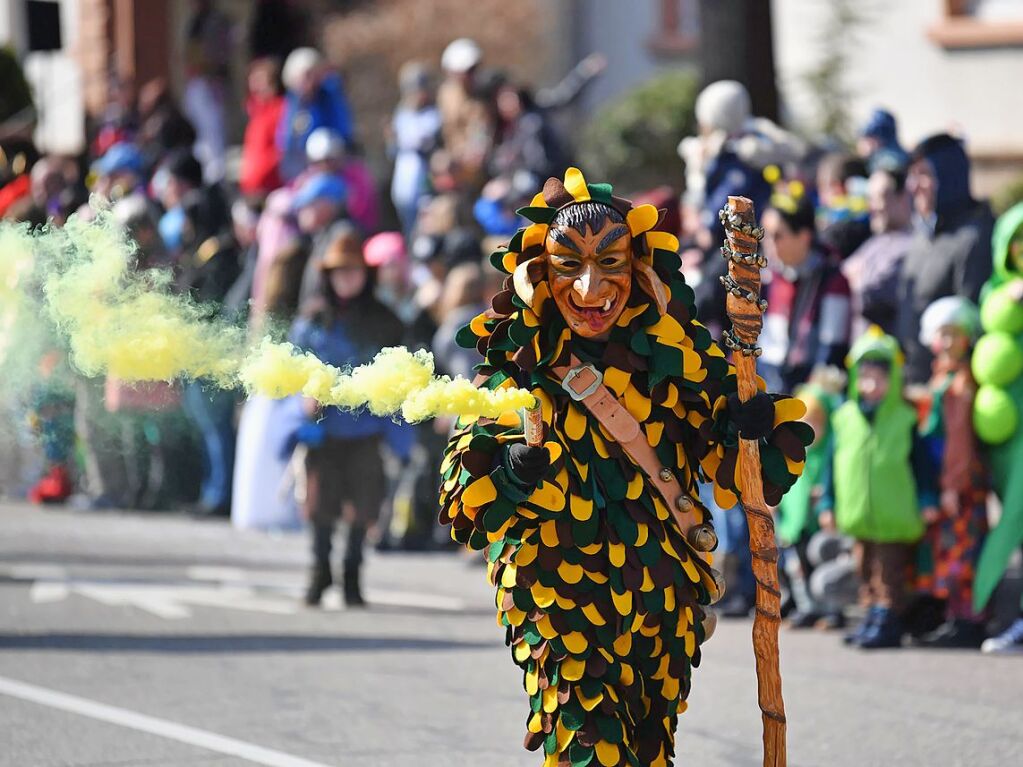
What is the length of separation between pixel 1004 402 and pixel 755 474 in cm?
413

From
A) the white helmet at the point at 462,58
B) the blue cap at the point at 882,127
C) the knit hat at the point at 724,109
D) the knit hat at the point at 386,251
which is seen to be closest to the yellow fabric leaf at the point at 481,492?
the knit hat at the point at 724,109

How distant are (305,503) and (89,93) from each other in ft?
50.7

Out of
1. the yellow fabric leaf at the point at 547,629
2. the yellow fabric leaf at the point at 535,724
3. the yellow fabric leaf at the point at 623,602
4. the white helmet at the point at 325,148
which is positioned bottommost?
the yellow fabric leaf at the point at 535,724

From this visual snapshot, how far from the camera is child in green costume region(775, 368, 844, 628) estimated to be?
9.45 m

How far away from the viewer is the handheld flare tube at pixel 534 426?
198 inches

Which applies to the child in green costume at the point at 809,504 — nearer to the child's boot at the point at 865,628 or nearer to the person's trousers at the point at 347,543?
the child's boot at the point at 865,628

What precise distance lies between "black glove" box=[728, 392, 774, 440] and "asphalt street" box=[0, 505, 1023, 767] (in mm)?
2252

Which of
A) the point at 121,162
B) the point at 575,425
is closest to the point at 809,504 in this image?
the point at 575,425

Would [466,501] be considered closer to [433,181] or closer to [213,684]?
[213,684]

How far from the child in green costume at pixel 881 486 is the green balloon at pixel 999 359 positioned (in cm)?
43

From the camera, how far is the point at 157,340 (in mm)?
5168

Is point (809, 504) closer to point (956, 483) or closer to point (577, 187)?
point (956, 483)

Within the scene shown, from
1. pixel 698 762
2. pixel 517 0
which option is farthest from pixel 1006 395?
pixel 517 0

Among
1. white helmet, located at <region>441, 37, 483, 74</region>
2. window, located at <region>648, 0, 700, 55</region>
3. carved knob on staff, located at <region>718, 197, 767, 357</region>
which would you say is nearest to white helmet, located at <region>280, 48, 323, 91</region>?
white helmet, located at <region>441, 37, 483, 74</region>
